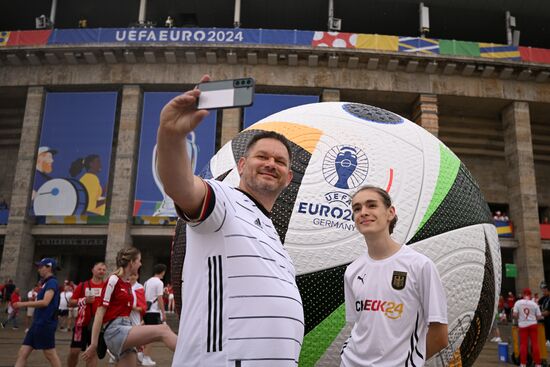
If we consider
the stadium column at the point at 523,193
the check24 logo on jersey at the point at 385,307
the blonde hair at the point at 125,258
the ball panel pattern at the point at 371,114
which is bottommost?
the check24 logo on jersey at the point at 385,307

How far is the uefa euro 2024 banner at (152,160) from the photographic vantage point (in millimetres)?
21422

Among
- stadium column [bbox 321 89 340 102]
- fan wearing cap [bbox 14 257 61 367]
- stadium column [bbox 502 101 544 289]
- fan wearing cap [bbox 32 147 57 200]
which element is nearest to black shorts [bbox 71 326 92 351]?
fan wearing cap [bbox 14 257 61 367]

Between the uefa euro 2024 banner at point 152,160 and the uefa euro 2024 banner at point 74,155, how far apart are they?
168 centimetres

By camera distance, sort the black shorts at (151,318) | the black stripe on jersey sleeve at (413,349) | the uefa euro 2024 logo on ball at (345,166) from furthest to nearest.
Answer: the black shorts at (151,318) → the uefa euro 2024 logo on ball at (345,166) → the black stripe on jersey sleeve at (413,349)

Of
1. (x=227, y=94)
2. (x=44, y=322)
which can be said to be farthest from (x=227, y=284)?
(x=44, y=322)

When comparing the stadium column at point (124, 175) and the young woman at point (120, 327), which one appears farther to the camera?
the stadium column at point (124, 175)

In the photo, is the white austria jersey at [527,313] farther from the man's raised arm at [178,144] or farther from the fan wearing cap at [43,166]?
the fan wearing cap at [43,166]

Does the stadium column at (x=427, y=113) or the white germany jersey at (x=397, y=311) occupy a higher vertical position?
the stadium column at (x=427, y=113)

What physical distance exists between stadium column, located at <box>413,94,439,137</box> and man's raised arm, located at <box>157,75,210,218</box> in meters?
21.7

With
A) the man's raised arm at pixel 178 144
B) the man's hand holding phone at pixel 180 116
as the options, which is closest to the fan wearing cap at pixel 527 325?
the man's raised arm at pixel 178 144

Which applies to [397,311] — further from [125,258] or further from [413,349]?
[125,258]

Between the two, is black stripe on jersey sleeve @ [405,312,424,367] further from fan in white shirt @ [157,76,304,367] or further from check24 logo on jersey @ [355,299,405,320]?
fan in white shirt @ [157,76,304,367]

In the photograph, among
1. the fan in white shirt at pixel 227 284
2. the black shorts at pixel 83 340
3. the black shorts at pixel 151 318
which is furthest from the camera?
the black shorts at pixel 151 318

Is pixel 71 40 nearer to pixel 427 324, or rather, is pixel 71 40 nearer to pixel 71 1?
pixel 71 1
